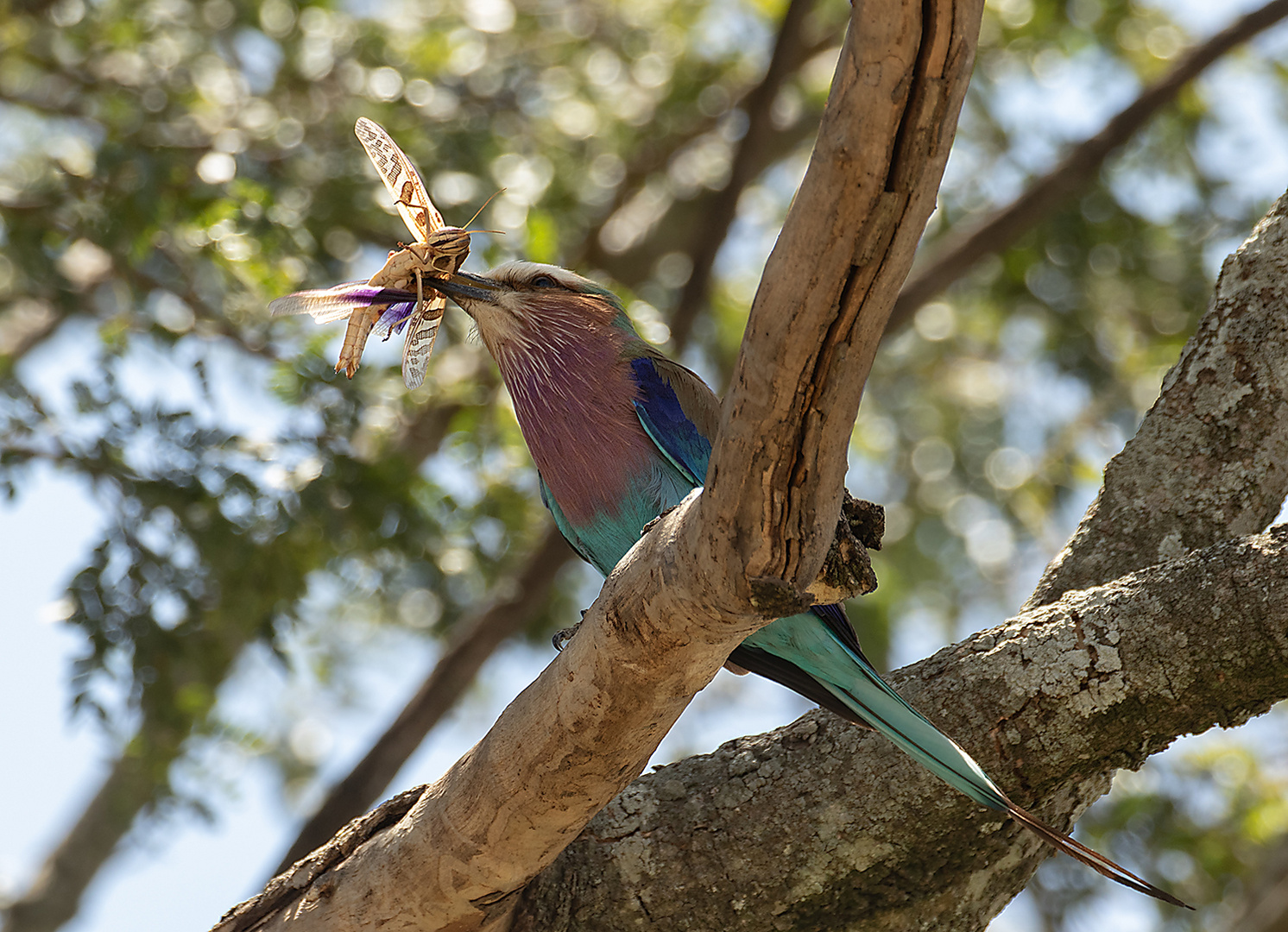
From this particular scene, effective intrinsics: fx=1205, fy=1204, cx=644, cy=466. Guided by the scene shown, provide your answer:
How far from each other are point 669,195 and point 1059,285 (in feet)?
7.75

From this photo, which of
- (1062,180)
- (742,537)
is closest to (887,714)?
(742,537)

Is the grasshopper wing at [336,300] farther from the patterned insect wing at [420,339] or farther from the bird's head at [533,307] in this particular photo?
the bird's head at [533,307]

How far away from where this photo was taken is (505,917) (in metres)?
2.71

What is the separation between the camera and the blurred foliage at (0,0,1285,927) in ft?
14.2

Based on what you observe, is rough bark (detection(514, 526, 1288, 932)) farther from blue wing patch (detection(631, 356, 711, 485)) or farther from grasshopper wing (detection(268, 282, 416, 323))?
grasshopper wing (detection(268, 282, 416, 323))

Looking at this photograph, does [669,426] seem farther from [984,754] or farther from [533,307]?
[984,754]

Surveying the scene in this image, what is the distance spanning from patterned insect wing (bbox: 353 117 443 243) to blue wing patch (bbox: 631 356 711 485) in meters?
0.69

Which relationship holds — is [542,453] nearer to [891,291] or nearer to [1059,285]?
[891,291]

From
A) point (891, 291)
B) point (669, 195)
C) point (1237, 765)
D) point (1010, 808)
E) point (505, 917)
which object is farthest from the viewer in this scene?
point (669, 195)

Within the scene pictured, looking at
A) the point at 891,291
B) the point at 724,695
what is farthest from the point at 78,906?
the point at 891,291

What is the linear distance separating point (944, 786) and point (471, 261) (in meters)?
3.28

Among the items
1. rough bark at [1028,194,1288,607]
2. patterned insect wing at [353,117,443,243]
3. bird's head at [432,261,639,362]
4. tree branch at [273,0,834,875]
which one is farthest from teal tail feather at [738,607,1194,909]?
tree branch at [273,0,834,875]

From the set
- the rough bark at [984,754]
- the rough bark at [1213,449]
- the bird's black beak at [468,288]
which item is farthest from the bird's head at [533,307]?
the rough bark at [1213,449]

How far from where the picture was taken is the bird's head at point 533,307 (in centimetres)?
347
